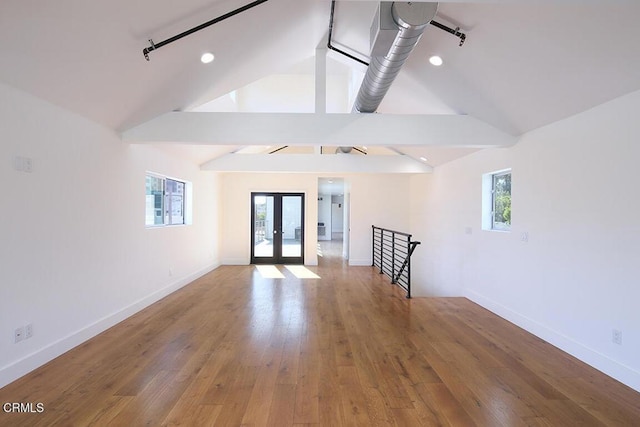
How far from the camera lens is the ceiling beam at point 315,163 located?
6477 mm

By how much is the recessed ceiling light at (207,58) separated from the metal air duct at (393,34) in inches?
64.9

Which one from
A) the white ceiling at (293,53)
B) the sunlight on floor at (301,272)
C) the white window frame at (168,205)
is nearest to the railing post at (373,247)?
the sunlight on floor at (301,272)

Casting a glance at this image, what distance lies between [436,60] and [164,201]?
447 centimetres

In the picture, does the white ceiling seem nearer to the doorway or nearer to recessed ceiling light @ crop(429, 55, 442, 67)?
recessed ceiling light @ crop(429, 55, 442, 67)

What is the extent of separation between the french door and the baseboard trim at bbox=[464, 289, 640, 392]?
488 cm

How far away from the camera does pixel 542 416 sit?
2.11 metres

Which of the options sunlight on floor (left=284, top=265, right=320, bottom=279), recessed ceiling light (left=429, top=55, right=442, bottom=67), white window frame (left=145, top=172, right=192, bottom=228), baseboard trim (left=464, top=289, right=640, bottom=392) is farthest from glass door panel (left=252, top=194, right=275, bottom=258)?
recessed ceiling light (left=429, top=55, right=442, bottom=67)

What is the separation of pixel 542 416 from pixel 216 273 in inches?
245

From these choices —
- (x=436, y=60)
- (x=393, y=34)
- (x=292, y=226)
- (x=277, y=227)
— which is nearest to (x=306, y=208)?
(x=292, y=226)

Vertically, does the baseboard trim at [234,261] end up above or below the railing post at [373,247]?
below

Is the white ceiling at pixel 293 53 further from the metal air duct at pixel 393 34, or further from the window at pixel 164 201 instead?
the window at pixel 164 201

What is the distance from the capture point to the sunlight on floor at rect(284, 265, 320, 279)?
6.70m

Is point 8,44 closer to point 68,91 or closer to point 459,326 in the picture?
point 68,91

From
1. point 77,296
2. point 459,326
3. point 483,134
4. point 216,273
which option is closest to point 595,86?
point 483,134
